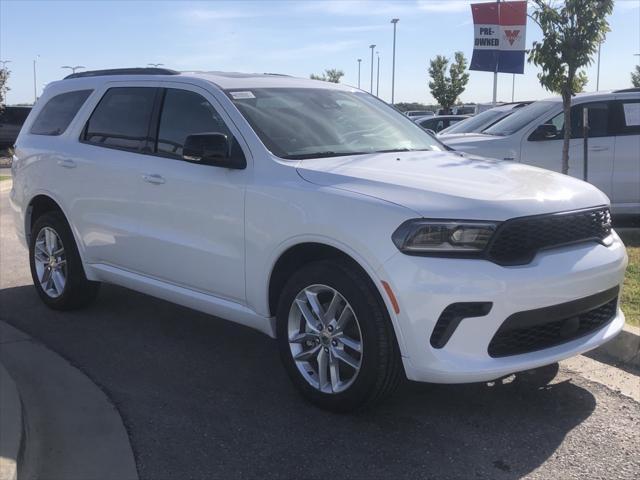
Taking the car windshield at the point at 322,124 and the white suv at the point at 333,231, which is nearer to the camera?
the white suv at the point at 333,231

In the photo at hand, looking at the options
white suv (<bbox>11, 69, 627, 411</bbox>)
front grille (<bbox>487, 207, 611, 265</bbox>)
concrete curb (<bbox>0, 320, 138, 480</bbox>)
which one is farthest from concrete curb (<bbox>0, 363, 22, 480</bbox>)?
front grille (<bbox>487, 207, 611, 265</bbox>)

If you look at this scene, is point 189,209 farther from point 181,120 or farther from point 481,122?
point 481,122

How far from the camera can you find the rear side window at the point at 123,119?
Result: 511 cm

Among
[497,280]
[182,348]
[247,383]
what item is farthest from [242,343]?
[497,280]

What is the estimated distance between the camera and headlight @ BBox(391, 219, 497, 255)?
3381mm

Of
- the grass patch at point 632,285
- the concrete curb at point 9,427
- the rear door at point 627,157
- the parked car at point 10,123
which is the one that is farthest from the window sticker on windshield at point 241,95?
the parked car at point 10,123

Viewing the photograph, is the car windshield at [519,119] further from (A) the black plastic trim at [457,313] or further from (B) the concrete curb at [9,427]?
(B) the concrete curb at [9,427]

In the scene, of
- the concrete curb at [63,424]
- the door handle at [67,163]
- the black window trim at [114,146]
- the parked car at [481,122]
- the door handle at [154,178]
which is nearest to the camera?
the concrete curb at [63,424]

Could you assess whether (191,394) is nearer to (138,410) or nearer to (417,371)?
(138,410)

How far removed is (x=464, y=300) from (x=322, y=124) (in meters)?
1.83

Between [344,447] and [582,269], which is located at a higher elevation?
[582,269]

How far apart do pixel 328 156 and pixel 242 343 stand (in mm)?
1693

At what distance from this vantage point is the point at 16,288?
6.82m

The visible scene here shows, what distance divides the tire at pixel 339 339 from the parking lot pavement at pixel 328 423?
19 cm
